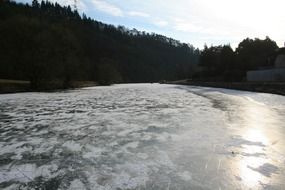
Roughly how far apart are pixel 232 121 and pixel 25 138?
6140mm

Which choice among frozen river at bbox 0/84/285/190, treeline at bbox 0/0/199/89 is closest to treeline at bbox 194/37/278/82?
treeline at bbox 0/0/199/89

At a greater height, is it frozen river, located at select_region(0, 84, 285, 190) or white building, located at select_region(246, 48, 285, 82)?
white building, located at select_region(246, 48, 285, 82)

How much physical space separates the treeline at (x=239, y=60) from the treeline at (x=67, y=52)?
22.0 meters

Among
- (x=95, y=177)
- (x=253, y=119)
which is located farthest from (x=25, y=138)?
(x=253, y=119)

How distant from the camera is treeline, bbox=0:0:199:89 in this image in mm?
31109

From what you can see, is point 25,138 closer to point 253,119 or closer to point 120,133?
point 120,133

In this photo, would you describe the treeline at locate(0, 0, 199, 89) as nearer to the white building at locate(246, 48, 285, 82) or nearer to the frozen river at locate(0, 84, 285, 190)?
the frozen river at locate(0, 84, 285, 190)

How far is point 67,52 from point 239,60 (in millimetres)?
27285

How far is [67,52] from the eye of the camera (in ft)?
119

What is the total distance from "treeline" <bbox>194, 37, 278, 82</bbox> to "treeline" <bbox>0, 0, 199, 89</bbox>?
2203 centimetres

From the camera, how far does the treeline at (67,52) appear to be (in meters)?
31.1

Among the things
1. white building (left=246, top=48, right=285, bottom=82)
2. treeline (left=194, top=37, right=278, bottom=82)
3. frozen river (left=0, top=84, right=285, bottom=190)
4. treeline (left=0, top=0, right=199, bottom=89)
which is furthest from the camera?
treeline (left=194, top=37, right=278, bottom=82)

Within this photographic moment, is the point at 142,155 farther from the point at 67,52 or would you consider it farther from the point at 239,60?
the point at 239,60

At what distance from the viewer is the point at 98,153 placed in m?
5.73
